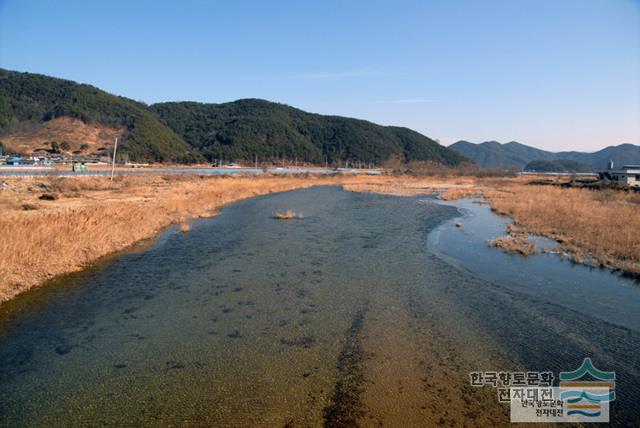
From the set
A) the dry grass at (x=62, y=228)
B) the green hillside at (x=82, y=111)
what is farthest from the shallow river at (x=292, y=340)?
the green hillside at (x=82, y=111)

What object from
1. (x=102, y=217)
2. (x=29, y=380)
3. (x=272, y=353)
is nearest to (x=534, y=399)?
(x=272, y=353)

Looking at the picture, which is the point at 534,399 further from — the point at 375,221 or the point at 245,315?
the point at 375,221

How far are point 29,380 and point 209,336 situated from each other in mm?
2875

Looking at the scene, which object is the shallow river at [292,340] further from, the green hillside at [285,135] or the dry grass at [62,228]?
the green hillside at [285,135]

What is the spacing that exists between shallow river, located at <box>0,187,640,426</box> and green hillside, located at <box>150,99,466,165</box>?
105623 millimetres

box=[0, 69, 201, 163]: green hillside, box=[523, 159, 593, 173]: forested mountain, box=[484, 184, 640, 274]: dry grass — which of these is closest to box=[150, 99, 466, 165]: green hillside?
box=[0, 69, 201, 163]: green hillside

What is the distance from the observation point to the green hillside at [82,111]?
82750 millimetres

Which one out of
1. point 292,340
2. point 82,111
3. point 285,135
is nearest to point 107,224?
point 292,340

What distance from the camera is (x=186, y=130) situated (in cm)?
13688

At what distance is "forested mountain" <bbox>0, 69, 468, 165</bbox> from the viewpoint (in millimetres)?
79812

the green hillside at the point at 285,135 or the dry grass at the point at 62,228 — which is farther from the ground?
the green hillside at the point at 285,135

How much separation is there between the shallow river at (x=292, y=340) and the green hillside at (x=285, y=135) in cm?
10562

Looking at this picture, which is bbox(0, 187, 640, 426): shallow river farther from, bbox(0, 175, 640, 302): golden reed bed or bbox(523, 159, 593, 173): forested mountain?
bbox(523, 159, 593, 173): forested mountain

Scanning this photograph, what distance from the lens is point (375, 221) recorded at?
24.3m
